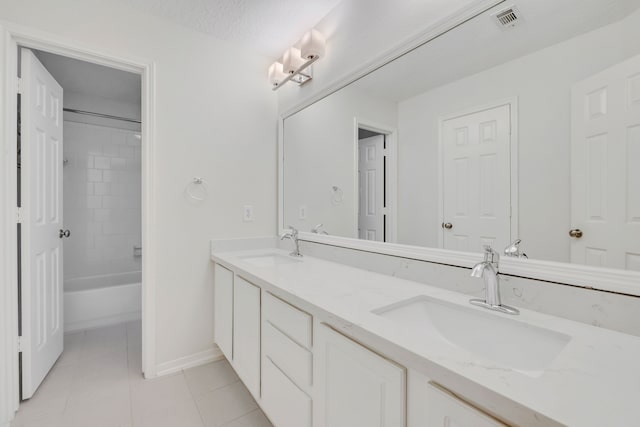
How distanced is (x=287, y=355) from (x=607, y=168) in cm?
122

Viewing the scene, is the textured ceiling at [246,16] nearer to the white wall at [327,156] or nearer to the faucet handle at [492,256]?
the white wall at [327,156]

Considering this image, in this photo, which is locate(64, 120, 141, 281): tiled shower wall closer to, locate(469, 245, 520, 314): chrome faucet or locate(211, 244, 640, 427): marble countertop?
locate(211, 244, 640, 427): marble countertop

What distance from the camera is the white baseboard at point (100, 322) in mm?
2576

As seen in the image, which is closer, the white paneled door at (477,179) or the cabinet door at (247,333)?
the white paneled door at (477,179)

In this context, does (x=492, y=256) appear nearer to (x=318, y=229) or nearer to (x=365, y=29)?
(x=318, y=229)

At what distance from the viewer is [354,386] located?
2.69ft

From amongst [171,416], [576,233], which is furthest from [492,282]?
[171,416]

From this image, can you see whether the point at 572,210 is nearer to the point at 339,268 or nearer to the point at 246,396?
the point at 339,268

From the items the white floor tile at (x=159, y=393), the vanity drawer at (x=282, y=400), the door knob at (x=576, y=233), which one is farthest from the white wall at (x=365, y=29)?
the white floor tile at (x=159, y=393)

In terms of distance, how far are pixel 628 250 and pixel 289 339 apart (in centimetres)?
110

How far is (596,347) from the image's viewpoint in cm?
68

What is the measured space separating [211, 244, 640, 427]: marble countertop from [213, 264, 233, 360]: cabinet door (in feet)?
2.67

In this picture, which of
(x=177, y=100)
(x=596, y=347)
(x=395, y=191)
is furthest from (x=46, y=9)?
(x=596, y=347)

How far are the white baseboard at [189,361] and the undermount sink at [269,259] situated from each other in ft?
2.37
